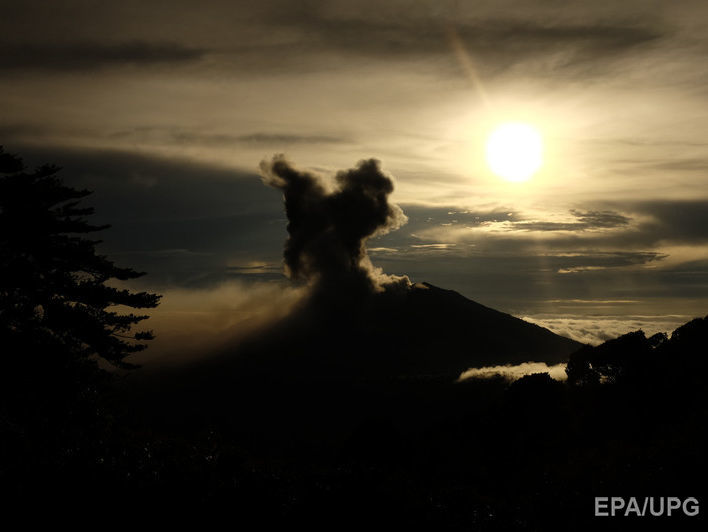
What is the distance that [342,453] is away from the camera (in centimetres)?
6538

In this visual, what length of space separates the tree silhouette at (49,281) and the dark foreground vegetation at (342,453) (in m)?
0.08

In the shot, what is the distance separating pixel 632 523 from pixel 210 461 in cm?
1061

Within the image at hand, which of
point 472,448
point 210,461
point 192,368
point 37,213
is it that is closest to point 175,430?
point 192,368

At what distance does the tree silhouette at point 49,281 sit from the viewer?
89.8 feet

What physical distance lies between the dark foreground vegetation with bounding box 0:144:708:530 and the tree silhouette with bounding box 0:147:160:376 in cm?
8

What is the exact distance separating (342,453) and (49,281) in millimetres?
42403

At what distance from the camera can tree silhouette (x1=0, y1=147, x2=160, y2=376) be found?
27.4 meters

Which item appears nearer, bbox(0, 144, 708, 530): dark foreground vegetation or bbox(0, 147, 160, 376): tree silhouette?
bbox(0, 144, 708, 530): dark foreground vegetation

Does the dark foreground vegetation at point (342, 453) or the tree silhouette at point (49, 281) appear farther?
the tree silhouette at point (49, 281)

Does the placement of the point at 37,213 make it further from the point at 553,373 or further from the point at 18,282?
the point at 553,373

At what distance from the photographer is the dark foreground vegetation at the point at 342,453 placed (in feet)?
45.3

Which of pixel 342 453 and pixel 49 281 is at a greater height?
pixel 49 281

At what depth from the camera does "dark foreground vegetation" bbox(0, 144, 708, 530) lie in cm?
1380

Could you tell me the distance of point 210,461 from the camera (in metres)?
16.3
